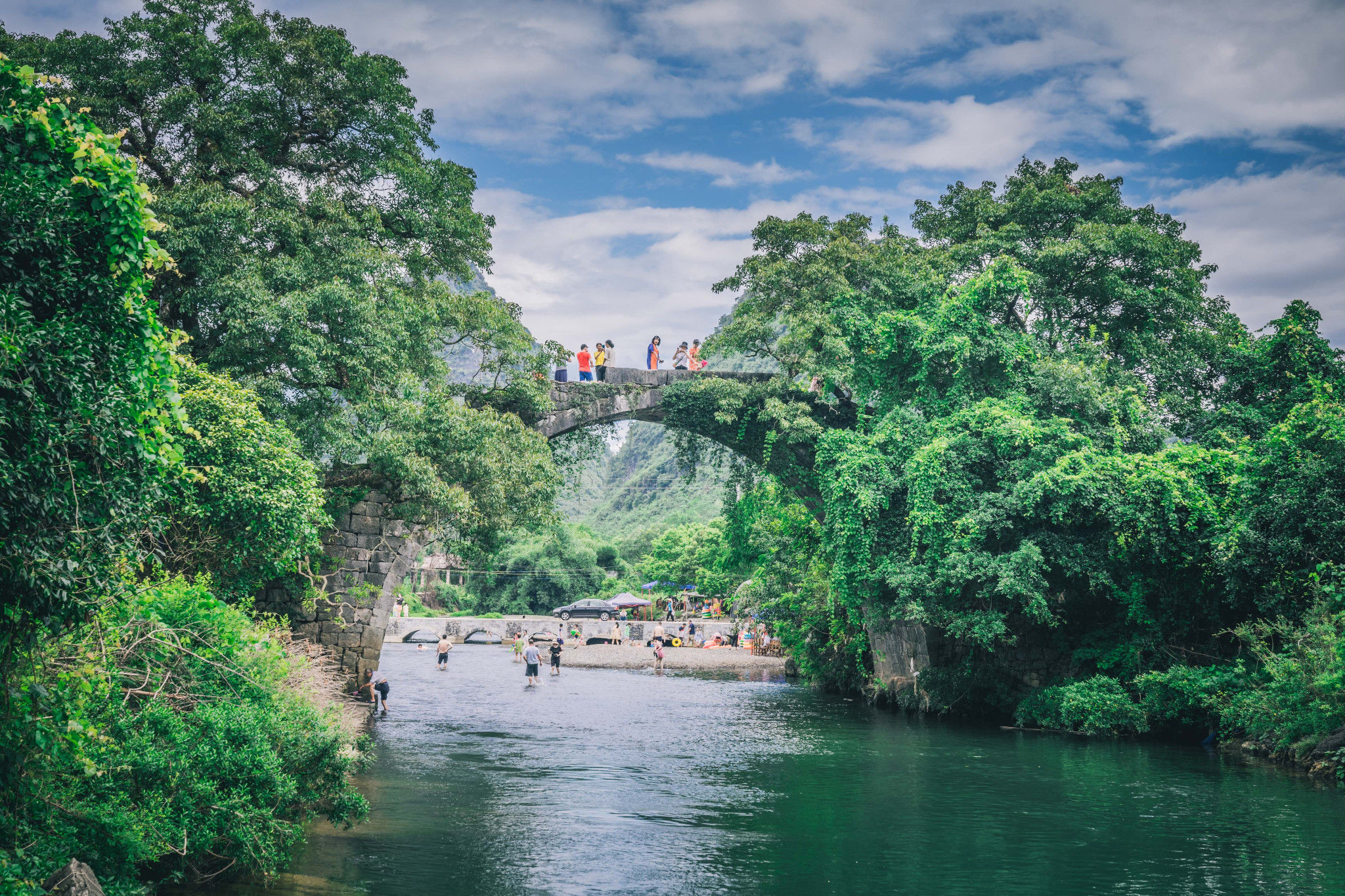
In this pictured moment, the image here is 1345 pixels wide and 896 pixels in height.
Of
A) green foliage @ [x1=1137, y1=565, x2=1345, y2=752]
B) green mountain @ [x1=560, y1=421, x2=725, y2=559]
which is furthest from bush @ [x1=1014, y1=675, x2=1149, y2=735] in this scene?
green mountain @ [x1=560, y1=421, x2=725, y2=559]

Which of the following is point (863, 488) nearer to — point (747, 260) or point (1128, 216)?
point (747, 260)

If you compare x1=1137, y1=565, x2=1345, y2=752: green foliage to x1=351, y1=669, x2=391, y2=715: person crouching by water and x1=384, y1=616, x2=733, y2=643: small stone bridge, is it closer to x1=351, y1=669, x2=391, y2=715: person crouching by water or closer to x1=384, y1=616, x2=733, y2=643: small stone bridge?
x1=351, y1=669, x2=391, y2=715: person crouching by water

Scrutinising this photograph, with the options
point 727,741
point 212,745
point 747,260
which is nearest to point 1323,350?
point 747,260

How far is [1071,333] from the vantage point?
69.0 ft

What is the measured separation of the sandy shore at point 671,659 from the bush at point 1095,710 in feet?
53.6

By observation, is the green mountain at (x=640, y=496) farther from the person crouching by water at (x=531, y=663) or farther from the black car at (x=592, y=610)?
the person crouching by water at (x=531, y=663)

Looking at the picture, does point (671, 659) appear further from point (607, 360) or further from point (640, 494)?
point (640, 494)

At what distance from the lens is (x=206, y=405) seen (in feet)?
40.1

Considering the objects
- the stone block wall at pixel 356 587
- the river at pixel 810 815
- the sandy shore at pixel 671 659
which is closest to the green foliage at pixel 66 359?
the river at pixel 810 815

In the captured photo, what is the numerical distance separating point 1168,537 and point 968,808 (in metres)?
8.60

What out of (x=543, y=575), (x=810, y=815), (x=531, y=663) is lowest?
(x=531, y=663)

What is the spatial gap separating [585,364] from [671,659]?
56.0 ft

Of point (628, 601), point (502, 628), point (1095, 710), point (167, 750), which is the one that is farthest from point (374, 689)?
point (502, 628)

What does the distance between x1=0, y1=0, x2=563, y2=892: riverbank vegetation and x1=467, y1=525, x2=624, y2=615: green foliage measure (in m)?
40.9
